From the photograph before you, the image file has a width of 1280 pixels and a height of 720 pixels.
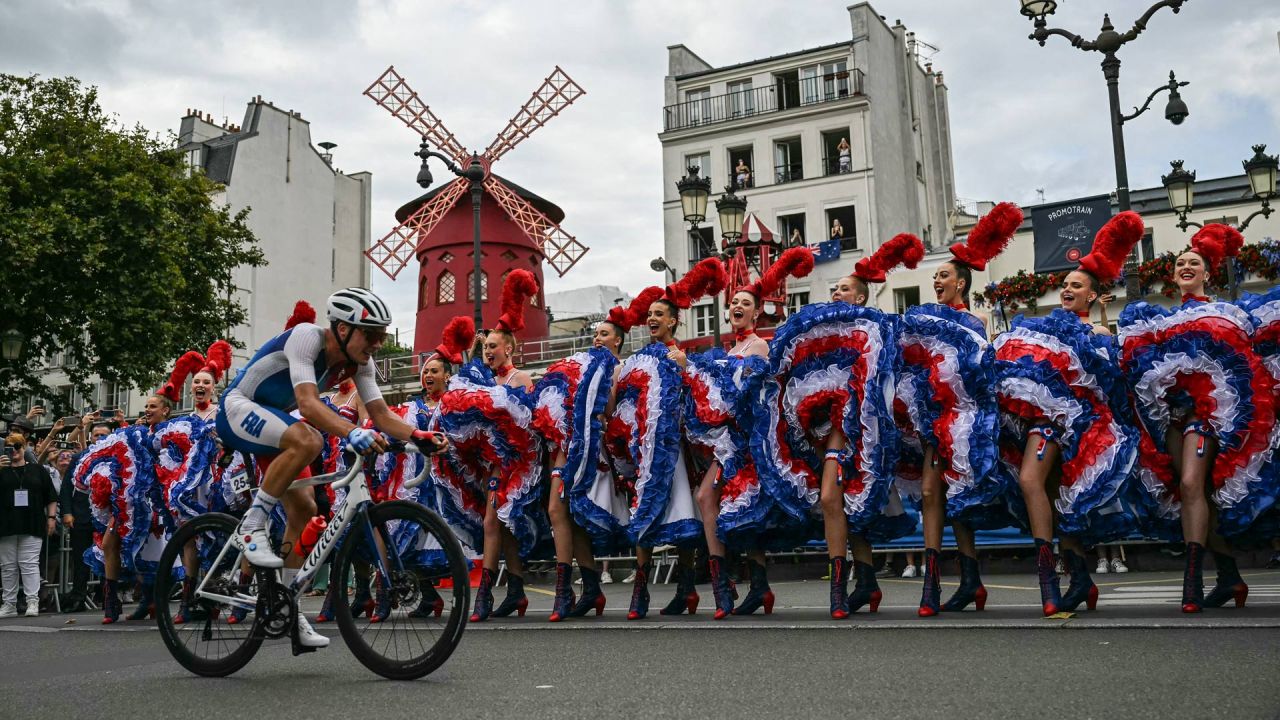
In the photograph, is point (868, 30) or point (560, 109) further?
point (560, 109)

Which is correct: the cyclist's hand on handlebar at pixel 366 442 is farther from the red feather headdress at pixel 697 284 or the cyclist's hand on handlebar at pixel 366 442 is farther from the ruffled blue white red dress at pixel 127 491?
the ruffled blue white red dress at pixel 127 491

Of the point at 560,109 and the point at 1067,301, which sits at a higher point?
the point at 560,109

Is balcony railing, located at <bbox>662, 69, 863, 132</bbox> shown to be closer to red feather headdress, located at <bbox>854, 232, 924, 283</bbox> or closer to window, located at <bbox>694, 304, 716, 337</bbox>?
window, located at <bbox>694, 304, 716, 337</bbox>

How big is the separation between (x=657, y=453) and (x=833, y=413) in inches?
52.6

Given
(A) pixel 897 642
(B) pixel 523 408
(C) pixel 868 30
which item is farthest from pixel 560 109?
(A) pixel 897 642

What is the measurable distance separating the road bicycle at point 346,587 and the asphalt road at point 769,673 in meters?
0.16

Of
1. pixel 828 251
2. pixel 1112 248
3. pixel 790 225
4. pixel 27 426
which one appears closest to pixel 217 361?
pixel 27 426

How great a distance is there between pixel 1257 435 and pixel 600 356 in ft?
14.1

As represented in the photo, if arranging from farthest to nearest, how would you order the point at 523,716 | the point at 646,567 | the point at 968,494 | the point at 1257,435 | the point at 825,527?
the point at 646,567
the point at 825,527
the point at 968,494
the point at 1257,435
the point at 523,716

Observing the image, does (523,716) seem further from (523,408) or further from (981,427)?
(523,408)

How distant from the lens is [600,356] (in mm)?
8594

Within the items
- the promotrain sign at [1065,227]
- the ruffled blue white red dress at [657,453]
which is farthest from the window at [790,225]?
the ruffled blue white red dress at [657,453]

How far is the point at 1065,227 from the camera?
21.6 metres

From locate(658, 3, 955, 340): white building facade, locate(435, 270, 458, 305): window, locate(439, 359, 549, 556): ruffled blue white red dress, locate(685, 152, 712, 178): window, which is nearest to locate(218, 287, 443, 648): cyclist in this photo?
locate(439, 359, 549, 556): ruffled blue white red dress
